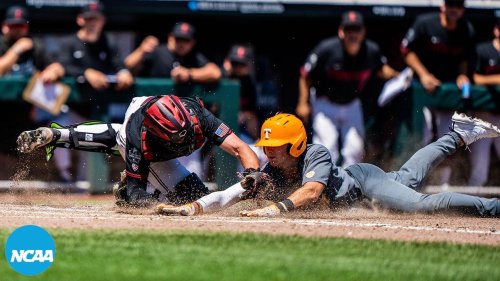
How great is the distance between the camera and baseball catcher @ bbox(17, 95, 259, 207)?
8.72 m

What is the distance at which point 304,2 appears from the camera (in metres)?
13.2

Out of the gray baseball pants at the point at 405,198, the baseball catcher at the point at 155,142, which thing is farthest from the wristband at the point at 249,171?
the gray baseball pants at the point at 405,198

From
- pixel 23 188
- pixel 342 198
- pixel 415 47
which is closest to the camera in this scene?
pixel 342 198

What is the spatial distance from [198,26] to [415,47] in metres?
3.09

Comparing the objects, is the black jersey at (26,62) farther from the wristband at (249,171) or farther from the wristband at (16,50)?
the wristband at (249,171)

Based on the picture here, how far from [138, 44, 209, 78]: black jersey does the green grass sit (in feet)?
15.9

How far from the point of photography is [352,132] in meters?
12.4

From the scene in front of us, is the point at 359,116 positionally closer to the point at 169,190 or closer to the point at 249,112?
the point at 249,112

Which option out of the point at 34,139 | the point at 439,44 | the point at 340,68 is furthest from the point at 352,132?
the point at 34,139

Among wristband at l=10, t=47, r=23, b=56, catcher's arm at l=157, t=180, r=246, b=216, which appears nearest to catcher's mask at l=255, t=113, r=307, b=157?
catcher's arm at l=157, t=180, r=246, b=216

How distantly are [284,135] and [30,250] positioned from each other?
270cm

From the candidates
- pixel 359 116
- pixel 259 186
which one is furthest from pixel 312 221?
pixel 359 116

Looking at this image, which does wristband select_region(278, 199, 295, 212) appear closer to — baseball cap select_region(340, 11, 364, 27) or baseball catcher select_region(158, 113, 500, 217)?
baseball catcher select_region(158, 113, 500, 217)

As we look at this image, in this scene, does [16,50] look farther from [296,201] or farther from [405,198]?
[405,198]
